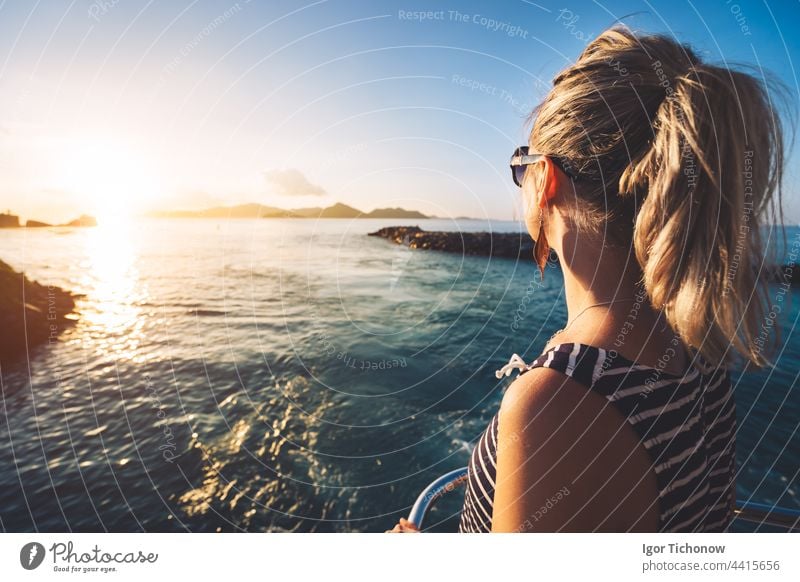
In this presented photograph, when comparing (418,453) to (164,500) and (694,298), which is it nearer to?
(164,500)

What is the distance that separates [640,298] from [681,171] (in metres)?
0.36

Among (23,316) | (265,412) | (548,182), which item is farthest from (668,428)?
(23,316)

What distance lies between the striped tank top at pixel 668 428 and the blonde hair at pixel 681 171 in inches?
6.1

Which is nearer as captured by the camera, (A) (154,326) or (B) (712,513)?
(B) (712,513)

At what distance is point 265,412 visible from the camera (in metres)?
7.32

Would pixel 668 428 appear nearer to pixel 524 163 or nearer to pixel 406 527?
pixel 524 163

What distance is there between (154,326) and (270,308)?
11.1 ft

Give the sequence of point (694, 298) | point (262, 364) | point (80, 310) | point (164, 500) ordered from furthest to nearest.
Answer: point (80, 310)
point (262, 364)
point (164, 500)
point (694, 298)

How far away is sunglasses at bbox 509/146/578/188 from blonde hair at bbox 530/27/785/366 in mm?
25

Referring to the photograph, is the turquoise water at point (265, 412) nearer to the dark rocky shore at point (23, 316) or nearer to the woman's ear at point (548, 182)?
the dark rocky shore at point (23, 316)

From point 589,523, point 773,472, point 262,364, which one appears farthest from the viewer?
point 262,364

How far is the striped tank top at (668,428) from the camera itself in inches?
41.1
